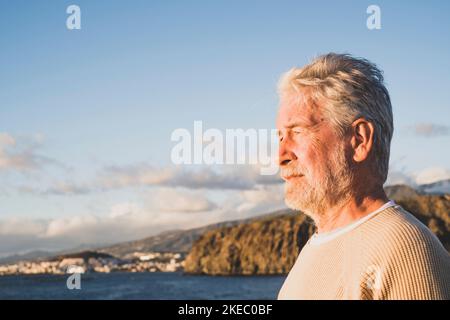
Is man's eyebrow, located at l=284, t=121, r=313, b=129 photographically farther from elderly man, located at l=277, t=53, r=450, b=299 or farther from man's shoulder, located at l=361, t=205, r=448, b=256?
man's shoulder, located at l=361, t=205, r=448, b=256

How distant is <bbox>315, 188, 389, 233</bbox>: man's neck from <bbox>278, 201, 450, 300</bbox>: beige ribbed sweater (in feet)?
0.23

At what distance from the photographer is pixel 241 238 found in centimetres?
12488

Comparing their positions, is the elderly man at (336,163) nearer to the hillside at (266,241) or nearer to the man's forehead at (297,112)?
the man's forehead at (297,112)

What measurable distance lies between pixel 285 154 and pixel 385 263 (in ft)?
2.11

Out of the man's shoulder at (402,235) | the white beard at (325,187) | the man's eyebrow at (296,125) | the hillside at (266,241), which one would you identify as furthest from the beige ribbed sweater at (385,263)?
the hillside at (266,241)

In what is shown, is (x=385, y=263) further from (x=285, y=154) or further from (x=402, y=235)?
(x=285, y=154)

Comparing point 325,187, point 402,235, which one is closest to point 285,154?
point 325,187

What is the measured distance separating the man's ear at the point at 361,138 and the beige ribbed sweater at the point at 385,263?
229 mm

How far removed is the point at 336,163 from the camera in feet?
6.74

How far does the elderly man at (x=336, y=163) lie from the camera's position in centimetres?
189
